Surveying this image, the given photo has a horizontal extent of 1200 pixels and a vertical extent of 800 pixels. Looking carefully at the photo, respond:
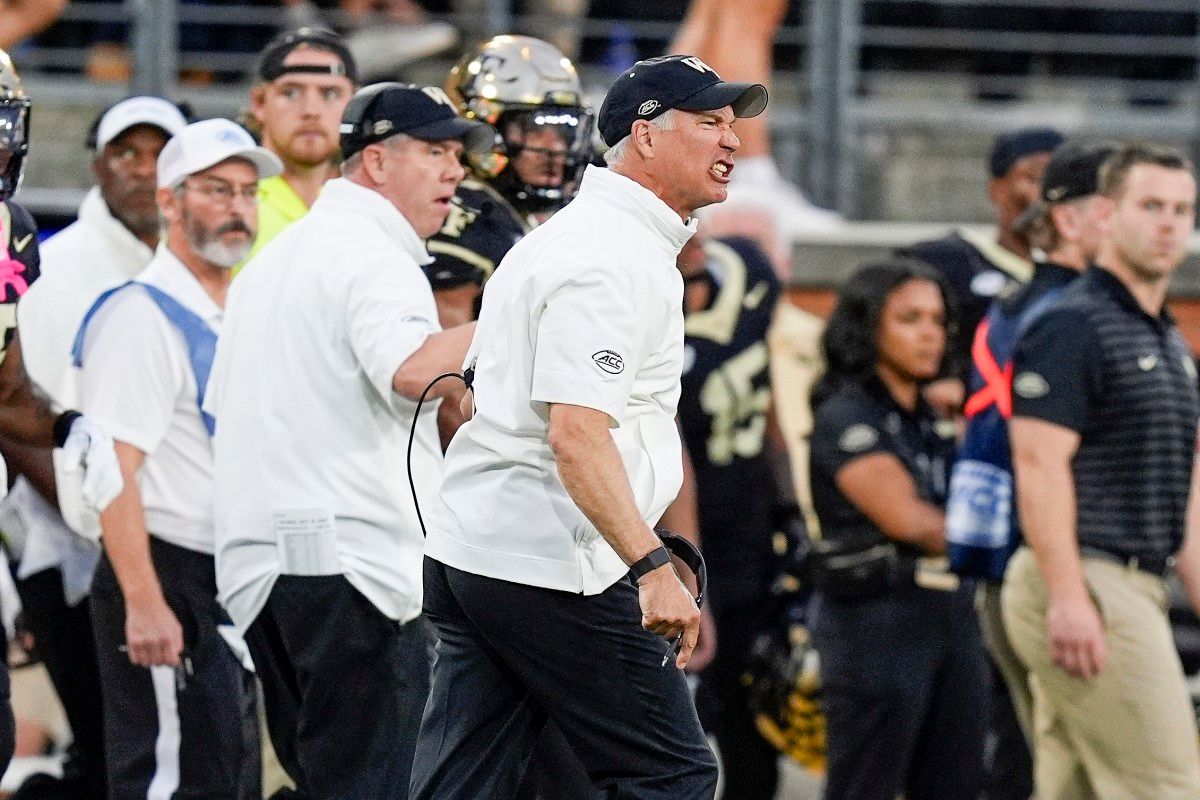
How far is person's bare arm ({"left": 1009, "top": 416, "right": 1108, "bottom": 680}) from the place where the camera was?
19.6ft

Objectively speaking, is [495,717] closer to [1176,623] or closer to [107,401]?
[107,401]

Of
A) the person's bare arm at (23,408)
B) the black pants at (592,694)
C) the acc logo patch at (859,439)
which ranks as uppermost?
the person's bare arm at (23,408)

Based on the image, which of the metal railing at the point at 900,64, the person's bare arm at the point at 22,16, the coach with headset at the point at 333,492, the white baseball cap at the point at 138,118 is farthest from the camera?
the metal railing at the point at 900,64

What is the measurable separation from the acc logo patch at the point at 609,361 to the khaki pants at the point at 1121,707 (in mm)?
2320

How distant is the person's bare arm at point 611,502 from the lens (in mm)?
4227

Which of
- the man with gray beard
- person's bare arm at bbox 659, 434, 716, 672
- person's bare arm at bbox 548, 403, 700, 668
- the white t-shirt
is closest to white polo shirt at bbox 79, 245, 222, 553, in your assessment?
the man with gray beard

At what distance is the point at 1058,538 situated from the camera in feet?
19.8

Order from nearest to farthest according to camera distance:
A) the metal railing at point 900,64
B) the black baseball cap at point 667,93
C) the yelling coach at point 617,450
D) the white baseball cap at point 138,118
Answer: the yelling coach at point 617,450, the black baseball cap at point 667,93, the white baseball cap at point 138,118, the metal railing at point 900,64

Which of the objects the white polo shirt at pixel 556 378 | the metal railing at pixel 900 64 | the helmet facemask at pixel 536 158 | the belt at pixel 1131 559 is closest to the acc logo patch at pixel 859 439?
the belt at pixel 1131 559

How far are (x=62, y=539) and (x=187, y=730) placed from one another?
3.20 ft

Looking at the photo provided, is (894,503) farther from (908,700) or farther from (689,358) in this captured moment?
(689,358)

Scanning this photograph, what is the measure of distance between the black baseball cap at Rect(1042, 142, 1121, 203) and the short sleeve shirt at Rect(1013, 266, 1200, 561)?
69cm

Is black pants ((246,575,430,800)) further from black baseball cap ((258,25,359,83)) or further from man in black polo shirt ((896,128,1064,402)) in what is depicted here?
man in black polo shirt ((896,128,1064,402))

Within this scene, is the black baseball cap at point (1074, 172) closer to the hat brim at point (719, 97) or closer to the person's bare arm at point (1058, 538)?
the person's bare arm at point (1058, 538)
